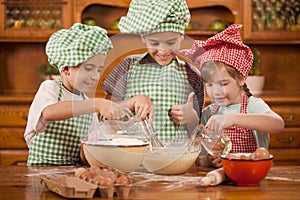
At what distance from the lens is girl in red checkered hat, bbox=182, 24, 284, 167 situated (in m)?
1.67

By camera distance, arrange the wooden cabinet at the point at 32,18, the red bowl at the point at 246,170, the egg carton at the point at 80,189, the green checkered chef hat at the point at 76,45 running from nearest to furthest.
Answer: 1. the egg carton at the point at 80,189
2. the red bowl at the point at 246,170
3. the green checkered chef hat at the point at 76,45
4. the wooden cabinet at the point at 32,18

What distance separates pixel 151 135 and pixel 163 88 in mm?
185

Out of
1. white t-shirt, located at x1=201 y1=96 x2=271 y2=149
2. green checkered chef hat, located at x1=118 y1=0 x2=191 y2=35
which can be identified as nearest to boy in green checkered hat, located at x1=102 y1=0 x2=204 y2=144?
green checkered chef hat, located at x1=118 y1=0 x2=191 y2=35

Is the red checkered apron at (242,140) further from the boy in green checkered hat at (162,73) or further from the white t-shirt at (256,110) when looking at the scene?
the boy in green checkered hat at (162,73)

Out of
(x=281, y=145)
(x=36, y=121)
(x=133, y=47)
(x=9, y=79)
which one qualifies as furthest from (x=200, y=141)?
(x=9, y=79)

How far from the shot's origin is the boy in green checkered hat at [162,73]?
1.54m

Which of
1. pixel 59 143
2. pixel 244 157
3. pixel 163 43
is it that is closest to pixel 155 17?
pixel 163 43

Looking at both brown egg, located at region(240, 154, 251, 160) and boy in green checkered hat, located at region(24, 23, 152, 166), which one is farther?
boy in green checkered hat, located at region(24, 23, 152, 166)

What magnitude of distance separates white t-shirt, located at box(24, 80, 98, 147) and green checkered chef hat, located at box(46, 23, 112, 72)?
0.30 feet

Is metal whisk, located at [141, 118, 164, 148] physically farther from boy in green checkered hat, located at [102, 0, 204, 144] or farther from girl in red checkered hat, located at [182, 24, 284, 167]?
girl in red checkered hat, located at [182, 24, 284, 167]

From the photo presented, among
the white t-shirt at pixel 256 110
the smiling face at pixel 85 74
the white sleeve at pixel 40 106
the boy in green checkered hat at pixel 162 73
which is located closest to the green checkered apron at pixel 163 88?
the boy in green checkered hat at pixel 162 73

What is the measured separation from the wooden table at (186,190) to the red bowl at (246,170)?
20 mm

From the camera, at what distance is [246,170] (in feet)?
4.59

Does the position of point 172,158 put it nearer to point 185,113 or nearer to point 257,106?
point 185,113
